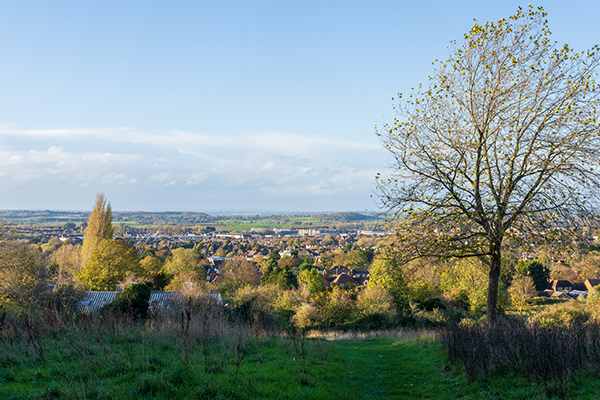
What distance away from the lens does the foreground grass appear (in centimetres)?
511

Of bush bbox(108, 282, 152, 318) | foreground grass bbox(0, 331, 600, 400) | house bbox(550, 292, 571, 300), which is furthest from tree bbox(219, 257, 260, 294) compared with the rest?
house bbox(550, 292, 571, 300)

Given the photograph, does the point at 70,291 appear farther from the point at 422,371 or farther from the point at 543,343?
the point at 543,343

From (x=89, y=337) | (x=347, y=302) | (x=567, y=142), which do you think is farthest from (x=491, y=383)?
(x=347, y=302)

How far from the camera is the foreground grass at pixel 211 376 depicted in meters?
5.11

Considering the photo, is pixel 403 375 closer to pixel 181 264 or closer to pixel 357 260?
pixel 181 264

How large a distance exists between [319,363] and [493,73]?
8958mm

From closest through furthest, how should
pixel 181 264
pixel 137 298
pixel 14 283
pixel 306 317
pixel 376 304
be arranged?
1. pixel 14 283
2. pixel 137 298
3. pixel 306 317
4. pixel 376 304
5. pixel 181 264

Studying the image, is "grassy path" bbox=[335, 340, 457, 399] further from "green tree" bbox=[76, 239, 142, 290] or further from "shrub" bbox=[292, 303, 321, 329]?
"green tree" bbox=[76, 239, 142, 290]

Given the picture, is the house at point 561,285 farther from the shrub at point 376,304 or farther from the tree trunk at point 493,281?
the tree trunk at point 493,281

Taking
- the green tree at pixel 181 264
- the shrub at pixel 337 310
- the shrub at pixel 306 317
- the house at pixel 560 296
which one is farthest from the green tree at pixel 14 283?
the house at pixel 560 296

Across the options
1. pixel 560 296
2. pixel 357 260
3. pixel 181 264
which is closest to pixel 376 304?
pixel 181 264

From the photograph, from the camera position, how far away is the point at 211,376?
230 inches

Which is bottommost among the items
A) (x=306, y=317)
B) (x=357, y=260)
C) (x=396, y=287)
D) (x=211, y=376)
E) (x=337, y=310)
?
(x=357, y=260)

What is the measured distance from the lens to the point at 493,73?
10828mm
